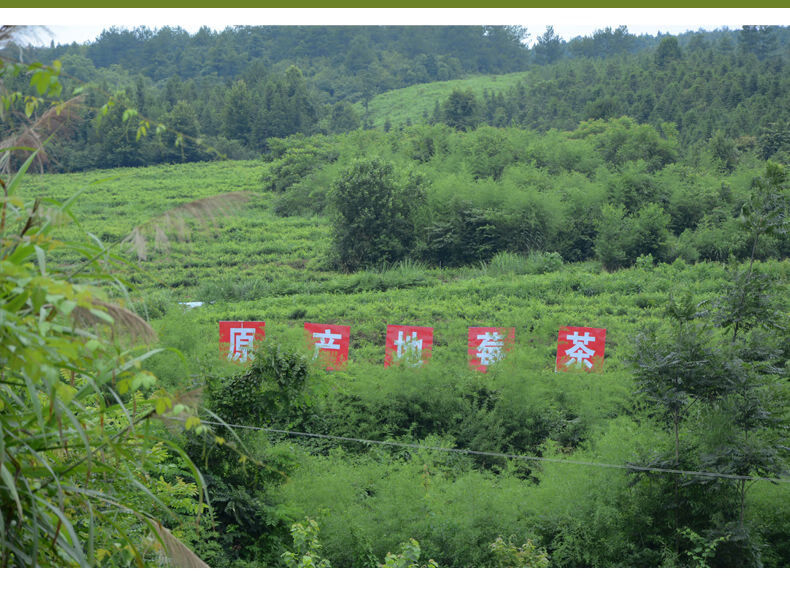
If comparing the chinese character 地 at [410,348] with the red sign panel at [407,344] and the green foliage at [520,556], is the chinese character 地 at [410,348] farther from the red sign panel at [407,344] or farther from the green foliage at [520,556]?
the green foliage at [520,556]

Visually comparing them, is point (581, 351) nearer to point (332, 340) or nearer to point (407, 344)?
point (407, 344)

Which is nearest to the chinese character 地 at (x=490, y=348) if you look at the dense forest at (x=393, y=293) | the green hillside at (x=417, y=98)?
the dense forest at (x=393, y=293)

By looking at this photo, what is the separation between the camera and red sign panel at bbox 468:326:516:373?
7.36 m

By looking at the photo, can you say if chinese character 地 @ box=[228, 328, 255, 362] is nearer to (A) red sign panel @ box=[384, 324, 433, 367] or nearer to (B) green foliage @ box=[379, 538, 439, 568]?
(A) red sign panel @ box=[384, 324, 433, 367]

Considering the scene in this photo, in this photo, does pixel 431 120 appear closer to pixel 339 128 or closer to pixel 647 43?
pixel 339 128

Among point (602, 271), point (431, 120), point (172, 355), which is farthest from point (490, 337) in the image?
point (431, 120)

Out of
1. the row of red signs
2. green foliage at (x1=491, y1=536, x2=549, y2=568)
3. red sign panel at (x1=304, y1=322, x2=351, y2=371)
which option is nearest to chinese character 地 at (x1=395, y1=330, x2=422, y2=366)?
the row of red signs

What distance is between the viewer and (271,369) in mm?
5445

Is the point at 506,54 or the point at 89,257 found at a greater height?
the point at 506,54

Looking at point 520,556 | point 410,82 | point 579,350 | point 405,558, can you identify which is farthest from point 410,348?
point 410,82

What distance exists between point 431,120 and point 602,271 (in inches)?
174

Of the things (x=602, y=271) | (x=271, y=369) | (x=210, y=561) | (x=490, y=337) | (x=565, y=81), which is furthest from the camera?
(x=565, y=81)

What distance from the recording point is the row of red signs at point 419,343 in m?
6.54

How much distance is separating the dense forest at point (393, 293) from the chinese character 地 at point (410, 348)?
189mm
